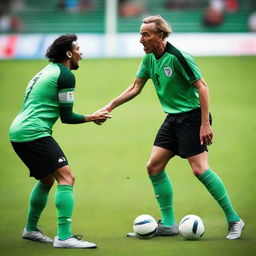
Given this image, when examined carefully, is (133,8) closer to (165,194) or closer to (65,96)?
(165,194)

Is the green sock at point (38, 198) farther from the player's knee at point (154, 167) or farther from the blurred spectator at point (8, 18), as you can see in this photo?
the blurred spectator at point (8, 18)

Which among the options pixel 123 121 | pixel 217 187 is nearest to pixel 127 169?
pixel 123 121

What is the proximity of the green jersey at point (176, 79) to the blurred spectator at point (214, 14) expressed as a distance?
16446 millimetres

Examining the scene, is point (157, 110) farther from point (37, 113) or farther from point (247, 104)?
point (37, 113)

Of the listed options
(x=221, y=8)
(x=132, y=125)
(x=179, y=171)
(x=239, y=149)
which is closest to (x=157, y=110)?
(x=132, y=125)

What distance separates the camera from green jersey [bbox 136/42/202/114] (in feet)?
23.0

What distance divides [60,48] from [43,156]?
1.08 meters

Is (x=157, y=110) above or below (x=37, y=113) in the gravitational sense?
below

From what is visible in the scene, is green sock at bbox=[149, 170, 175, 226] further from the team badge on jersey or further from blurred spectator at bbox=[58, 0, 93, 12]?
blurred spectator at bbox=[58, 0, 93, 12]

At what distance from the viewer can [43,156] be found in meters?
6.78

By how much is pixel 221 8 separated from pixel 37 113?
1835 cm

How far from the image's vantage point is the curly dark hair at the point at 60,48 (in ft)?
23.0

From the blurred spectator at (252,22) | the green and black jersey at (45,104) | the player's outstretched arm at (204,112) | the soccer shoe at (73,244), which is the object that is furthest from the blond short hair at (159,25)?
the blurred spectator at (252,22)

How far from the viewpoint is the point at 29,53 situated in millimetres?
A: 21984
